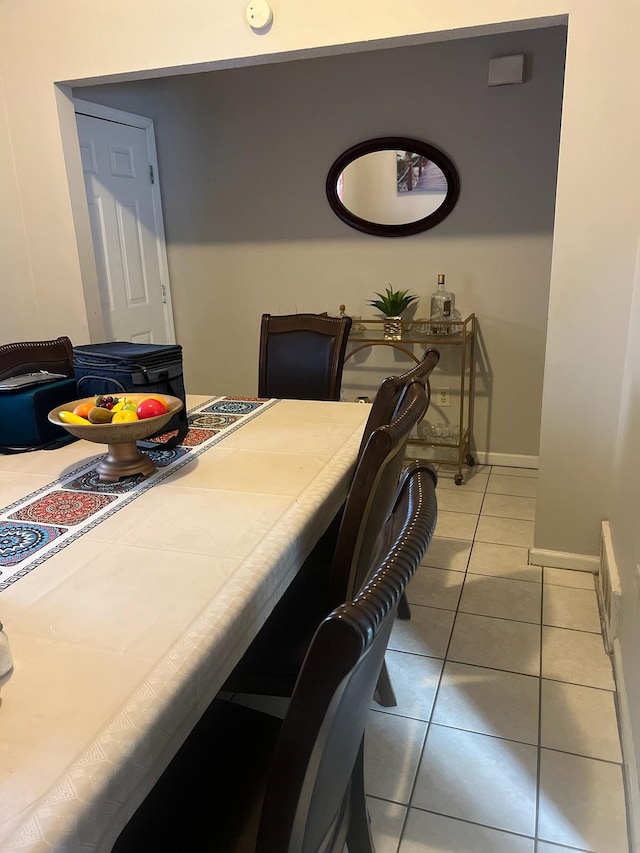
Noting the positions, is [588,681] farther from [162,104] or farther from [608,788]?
[162,104]

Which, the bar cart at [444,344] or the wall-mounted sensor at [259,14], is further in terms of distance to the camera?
the bar cart at [444,344]

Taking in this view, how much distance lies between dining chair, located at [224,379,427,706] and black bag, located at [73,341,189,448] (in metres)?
0.58

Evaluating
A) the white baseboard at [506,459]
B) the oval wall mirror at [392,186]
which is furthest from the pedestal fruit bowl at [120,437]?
the white baseboard at [506,459]

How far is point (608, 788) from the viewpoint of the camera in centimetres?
146

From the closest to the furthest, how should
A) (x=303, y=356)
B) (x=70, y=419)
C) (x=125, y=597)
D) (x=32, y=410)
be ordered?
(x=125, y=597)
(x=70, y=419)
(x=32, y=410)
(x=303, y=356)

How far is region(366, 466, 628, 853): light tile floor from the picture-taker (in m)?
1.38

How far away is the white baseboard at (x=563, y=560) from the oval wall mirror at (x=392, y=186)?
181 centimetres

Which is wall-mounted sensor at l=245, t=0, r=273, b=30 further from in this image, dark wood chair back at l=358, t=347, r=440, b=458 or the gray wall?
dark wood chair back at l=358, t=347, r=440, b=458

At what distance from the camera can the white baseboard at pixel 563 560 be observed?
7.84 feet

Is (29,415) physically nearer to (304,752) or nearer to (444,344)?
(304,752)

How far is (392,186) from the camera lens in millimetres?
3314

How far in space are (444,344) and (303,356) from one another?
112 centimetres

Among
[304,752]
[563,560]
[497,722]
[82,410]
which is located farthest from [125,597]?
[563,560]

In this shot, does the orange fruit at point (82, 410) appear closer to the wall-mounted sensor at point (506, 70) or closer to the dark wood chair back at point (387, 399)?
the dark wood chair back at point (387, 399)
